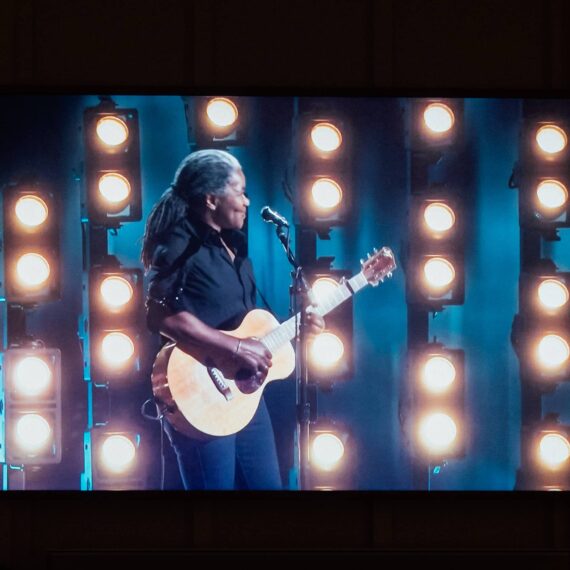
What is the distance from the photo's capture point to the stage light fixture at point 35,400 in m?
2.36

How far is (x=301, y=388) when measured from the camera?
7.80 ft

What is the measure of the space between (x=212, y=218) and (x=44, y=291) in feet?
1.78

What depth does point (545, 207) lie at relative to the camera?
2.43m

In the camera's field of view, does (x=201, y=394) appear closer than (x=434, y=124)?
Yes

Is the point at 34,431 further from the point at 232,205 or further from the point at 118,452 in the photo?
the point at 232,205

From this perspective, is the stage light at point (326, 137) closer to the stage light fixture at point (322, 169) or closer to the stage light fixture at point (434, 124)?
the stage light fixture at point (322, 169)

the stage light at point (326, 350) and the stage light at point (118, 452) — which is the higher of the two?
the stage light at point (326, 350)

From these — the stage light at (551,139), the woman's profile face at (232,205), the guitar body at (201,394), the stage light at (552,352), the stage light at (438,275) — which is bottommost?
the guitar body at (201,394)

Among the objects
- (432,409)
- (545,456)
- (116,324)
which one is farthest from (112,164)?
(545,456)

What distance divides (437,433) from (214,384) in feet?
2.23

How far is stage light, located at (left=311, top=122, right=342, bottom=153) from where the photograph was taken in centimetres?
242

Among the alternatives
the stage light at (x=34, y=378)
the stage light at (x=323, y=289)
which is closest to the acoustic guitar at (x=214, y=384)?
the stage light at (x=323, y=289)

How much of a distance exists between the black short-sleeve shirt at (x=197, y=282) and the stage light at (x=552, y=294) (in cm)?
87
